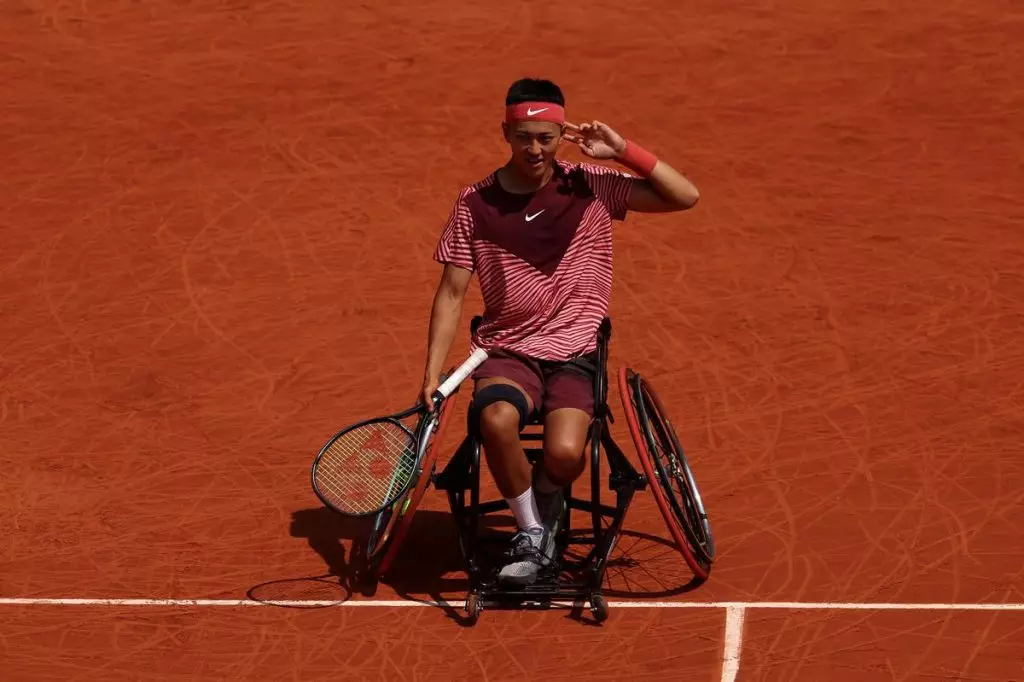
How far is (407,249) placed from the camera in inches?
506

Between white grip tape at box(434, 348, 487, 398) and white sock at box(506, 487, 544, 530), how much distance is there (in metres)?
0.55

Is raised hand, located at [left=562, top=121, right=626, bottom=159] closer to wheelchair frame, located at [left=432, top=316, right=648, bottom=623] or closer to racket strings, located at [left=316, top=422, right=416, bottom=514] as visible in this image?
wheelchair frame, located at [left=432, top=316, right=648, bottom=623]

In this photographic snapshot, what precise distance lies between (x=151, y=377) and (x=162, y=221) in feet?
9.10

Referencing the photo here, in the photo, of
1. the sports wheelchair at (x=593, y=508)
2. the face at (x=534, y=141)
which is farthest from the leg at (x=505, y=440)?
the face at (x=534, y=141)

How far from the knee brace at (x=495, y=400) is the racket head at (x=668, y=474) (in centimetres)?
43

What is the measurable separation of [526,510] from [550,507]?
0.23m

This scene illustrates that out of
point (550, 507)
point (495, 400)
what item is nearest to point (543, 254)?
point (495, 400)

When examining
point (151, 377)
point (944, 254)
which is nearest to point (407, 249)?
point (151, 377)

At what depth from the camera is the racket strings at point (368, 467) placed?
7.41 meters

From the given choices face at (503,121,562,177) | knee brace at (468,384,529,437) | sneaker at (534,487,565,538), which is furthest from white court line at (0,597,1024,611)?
face at (503,121,562,177)

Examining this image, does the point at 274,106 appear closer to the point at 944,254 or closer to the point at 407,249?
the point at 407,249

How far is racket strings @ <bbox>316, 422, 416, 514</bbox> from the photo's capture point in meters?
7.41

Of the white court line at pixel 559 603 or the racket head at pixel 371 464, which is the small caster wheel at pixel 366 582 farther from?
the racket head at pixel 371 464

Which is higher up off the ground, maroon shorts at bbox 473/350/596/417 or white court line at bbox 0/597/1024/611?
maroon shorts at bbox 473/350/596/417
